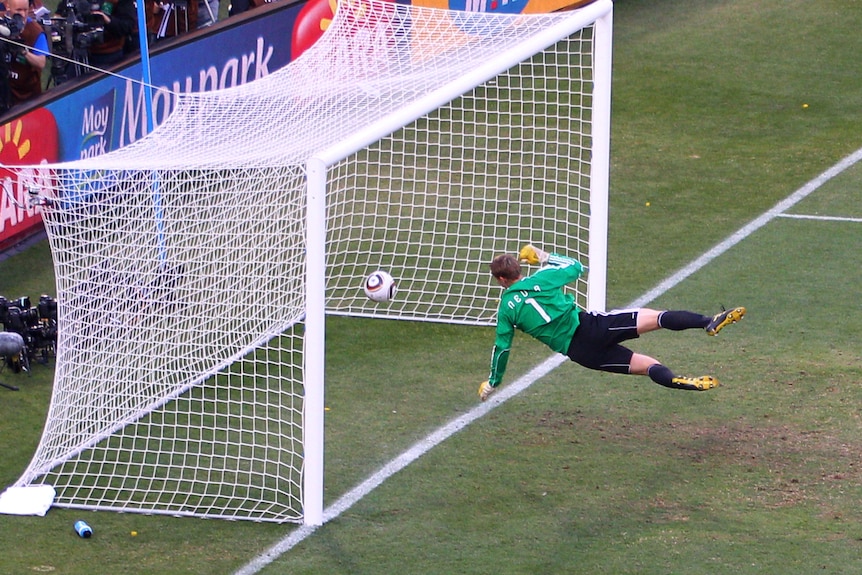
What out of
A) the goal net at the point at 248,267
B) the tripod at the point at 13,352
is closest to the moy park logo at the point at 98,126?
the goal net at the point at 248,267

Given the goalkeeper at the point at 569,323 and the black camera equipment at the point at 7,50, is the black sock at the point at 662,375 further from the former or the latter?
the black camera equipment at the point at 7,50

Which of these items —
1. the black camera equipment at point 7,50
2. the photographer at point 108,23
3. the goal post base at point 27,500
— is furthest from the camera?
the photographer at point 108,23

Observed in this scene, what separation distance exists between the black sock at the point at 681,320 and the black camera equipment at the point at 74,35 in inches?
257

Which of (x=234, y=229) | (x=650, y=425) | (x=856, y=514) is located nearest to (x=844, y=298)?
(x=650, y=425)

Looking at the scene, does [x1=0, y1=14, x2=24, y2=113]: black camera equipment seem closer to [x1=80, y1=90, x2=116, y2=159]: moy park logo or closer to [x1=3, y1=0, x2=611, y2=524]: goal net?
[x1=80, y1=90, x2=116, y2=159]: moy park logo

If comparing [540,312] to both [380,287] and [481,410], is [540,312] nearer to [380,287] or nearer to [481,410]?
[380,287]

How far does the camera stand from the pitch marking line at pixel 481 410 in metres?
7.68

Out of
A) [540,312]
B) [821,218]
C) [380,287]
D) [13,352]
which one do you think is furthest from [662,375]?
[821,218]

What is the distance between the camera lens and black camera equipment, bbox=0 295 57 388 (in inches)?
385

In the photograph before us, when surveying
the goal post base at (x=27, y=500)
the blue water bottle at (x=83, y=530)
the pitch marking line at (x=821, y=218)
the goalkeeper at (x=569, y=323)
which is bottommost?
the pitch marking line at (x=821, y=218)

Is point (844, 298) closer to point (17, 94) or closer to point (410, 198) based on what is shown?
point (410, 198)

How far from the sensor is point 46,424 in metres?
8.62

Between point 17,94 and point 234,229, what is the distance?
4535 millimetres

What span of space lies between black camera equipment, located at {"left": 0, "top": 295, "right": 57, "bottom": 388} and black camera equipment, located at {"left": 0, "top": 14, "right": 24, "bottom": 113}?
308 cm
